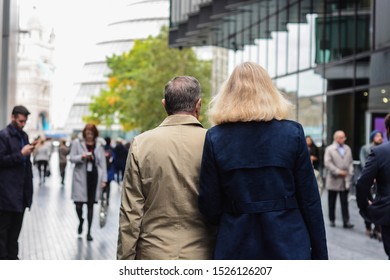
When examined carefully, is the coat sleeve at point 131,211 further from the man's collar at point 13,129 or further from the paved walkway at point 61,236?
the paved walkway at point 61,236

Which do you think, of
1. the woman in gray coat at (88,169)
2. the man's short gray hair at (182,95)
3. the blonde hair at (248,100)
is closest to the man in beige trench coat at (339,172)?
the woman in gray coat at (88,169)

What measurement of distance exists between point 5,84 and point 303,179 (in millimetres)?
9560

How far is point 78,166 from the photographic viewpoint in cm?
1301

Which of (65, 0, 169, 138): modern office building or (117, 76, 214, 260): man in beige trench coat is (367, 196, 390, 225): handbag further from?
(65, 0, 169, 138): modern office building

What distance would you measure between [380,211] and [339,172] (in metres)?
9.80

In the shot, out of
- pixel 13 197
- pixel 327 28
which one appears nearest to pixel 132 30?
pixel 327 28

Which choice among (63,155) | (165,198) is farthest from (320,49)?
(165,198)

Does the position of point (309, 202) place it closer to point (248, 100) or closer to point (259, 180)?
point (259, 180)

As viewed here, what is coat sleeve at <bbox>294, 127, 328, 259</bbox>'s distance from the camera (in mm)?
3803

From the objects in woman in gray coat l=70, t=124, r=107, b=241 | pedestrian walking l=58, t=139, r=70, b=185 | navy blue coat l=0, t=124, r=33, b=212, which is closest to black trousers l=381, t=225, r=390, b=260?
navy blue coat l=0, t=124, r=33, b=212

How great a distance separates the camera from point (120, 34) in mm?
106438

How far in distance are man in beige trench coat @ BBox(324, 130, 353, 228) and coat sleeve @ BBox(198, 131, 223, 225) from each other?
11.9 metres
